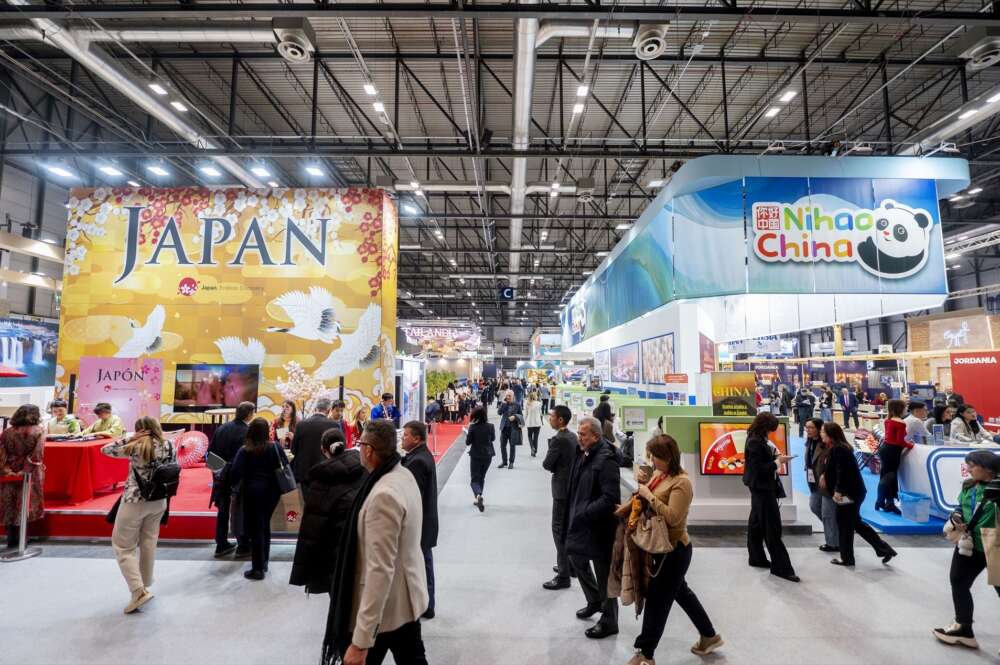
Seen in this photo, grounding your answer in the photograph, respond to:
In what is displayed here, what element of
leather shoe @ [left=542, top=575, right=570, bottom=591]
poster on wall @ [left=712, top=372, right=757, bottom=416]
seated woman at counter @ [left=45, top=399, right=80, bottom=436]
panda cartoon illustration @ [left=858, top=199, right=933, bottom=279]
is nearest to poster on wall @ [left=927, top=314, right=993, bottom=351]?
panda cartoon illustration @ [left=858, top=199, right=933, bottom=279]

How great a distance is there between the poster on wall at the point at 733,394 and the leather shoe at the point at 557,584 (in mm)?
2932

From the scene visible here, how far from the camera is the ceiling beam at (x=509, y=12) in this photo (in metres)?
5.22

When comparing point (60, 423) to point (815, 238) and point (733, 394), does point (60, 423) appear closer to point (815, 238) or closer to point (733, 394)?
point (733, 394)

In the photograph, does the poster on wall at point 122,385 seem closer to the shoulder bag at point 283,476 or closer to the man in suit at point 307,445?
the man in suit at point 307,445

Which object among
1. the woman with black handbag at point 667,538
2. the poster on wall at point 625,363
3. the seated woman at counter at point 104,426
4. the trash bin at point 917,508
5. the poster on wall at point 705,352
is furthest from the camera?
the poster on wall at point 625,363

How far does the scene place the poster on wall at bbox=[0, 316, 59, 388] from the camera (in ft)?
40.2

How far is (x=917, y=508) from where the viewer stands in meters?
5.40

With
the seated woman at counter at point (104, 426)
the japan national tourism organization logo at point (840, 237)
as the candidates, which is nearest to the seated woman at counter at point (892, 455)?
the japan national tourism organization logo at point (840, 237)

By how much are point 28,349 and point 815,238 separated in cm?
1820

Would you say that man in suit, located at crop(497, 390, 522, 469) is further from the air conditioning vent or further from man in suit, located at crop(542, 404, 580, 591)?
the air conditioning vent

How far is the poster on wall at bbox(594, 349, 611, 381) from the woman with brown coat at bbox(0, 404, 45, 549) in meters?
12.5

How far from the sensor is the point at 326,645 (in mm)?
1936

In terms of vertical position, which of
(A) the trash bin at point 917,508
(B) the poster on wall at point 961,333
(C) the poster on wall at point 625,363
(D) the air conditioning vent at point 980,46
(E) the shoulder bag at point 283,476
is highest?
(D) the air conditioning vent at point 980,46

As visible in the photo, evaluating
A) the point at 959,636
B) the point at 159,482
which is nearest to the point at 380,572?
the point at 159,482
